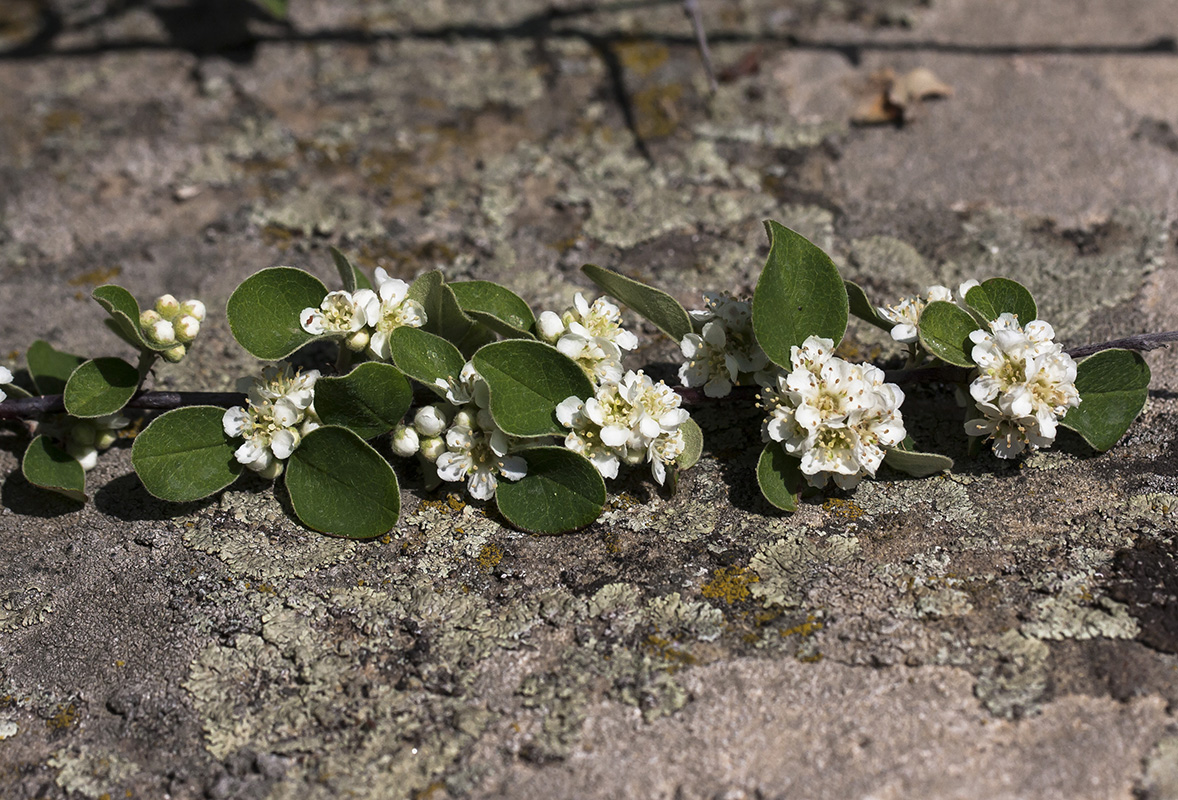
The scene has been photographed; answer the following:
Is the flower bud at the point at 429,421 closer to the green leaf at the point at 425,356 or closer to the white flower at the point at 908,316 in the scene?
the green leaf at the point at 425,356

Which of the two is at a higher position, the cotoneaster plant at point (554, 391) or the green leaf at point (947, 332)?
the green leaf at point (947, 332)

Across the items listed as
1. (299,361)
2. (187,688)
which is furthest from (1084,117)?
(187,688)

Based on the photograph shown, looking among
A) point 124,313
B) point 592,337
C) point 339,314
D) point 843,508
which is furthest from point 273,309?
point 843,508

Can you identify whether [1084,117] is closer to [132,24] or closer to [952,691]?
[952,691]

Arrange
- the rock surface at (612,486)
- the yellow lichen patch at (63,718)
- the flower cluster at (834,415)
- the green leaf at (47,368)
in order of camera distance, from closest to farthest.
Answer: the rock surface at (612,486) → the yellow lichen patch at (63,718) → the flower cluster at (834,415) → the green leaf at (47,368)

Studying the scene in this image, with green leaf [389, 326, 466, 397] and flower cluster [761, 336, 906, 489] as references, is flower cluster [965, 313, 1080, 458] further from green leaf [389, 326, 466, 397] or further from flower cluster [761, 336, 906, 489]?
green leaf [389, 326, 466, 397]

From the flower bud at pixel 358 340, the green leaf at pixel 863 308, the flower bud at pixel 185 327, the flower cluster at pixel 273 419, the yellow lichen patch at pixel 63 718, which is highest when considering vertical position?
the green leaf at pixel 863 308

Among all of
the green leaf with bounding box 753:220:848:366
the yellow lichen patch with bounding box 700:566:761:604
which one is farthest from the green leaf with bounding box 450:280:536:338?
the yellow lichen patch with bounding box 700:566:761:604

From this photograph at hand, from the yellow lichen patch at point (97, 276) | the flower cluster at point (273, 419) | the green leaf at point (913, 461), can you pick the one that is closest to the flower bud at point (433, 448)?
the flower cluster at point (273, 419)
